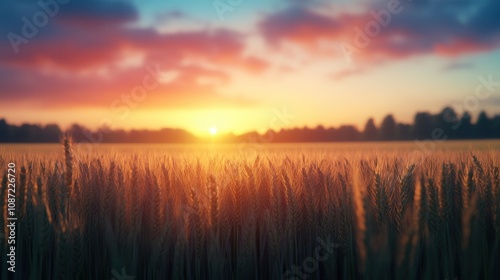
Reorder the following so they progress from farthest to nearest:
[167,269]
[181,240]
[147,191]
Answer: [147,191] → [167,269] → [181,240]

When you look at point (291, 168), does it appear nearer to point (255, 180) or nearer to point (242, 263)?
point (255, 180)

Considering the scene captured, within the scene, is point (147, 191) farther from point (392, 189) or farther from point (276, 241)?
point (392, 189)

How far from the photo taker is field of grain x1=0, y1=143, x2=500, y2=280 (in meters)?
2.00

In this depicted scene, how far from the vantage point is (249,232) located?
2.13 meters

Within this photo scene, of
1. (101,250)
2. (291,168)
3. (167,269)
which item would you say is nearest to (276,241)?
(167,269)

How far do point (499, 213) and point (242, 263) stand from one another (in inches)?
60.4

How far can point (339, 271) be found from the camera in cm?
240

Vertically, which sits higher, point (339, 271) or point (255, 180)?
point (255, 180)

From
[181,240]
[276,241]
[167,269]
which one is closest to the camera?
[181,240]

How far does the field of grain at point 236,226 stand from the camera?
2004 mm

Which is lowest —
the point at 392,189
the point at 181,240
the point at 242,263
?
the point at 242,263

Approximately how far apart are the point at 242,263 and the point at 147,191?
30.8 inches

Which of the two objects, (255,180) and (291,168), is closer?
(255,180)

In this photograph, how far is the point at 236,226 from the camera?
2.53m
